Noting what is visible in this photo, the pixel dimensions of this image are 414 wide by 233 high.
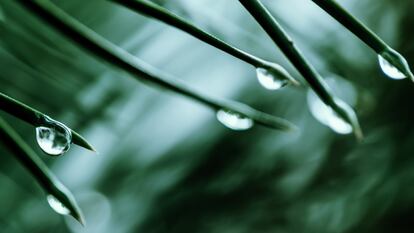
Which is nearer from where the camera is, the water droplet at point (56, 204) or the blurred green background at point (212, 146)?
the water droplet at point (56, 204)

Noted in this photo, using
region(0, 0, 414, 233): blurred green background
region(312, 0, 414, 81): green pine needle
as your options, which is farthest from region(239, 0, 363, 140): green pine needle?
region(0, 0, 414, 233): blurred green background

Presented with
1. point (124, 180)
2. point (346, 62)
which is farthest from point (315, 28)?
point (124, 180)

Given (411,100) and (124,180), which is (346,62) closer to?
(411,100)

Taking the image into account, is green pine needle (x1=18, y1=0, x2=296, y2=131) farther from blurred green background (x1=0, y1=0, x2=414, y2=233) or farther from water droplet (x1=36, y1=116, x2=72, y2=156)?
blurred green background (x1=0, y1=0, x2=414, y2=233)

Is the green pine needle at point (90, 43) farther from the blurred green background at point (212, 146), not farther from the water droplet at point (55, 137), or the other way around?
the blurred green background at point (212, 146)

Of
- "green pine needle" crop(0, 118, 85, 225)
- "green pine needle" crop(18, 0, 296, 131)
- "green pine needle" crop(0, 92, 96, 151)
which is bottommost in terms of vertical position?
"green pine needle" crop(0, 118, 85, 225)

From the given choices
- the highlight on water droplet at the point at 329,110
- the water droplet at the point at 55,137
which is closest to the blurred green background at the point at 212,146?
the highlight on water droplet at the point at 329,110
